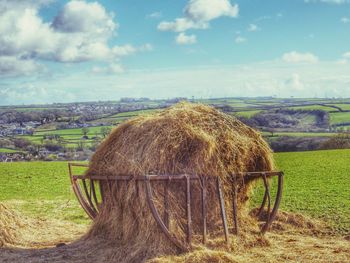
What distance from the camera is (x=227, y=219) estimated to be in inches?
442

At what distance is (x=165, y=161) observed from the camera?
1044 centimetres

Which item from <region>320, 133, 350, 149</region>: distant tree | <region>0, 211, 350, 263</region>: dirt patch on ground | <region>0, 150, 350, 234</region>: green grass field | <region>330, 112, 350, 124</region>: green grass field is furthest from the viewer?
<region>330, 112, 350, 124</region>: green grass field

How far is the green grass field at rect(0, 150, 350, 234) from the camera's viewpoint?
16.6m

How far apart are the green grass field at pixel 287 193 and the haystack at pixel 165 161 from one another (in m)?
3.32

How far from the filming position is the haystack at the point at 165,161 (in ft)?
33.9

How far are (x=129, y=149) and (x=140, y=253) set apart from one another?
2317 millimetres

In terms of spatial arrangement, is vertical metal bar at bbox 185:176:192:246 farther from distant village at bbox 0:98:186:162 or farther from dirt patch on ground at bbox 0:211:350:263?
distant village at bbox 0:98:186:162

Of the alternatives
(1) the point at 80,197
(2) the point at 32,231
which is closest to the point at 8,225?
(2) the point at 32,231

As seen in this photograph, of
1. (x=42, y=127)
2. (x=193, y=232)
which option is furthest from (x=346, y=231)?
(x=42, y=127)

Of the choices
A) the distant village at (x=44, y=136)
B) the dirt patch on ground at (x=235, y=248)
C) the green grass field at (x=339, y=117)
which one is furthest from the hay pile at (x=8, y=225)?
the green grass field at (x=339, y=117)

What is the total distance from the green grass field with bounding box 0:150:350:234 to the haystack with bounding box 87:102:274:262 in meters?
3.32

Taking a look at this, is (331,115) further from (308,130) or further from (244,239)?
(244,239)

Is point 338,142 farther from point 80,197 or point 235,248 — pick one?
point 235,248

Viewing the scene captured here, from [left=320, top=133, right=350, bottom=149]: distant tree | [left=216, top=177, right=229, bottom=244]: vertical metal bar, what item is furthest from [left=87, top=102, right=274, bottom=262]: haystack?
[left=320, top=133, right=350, bottom=149]: distant tree
